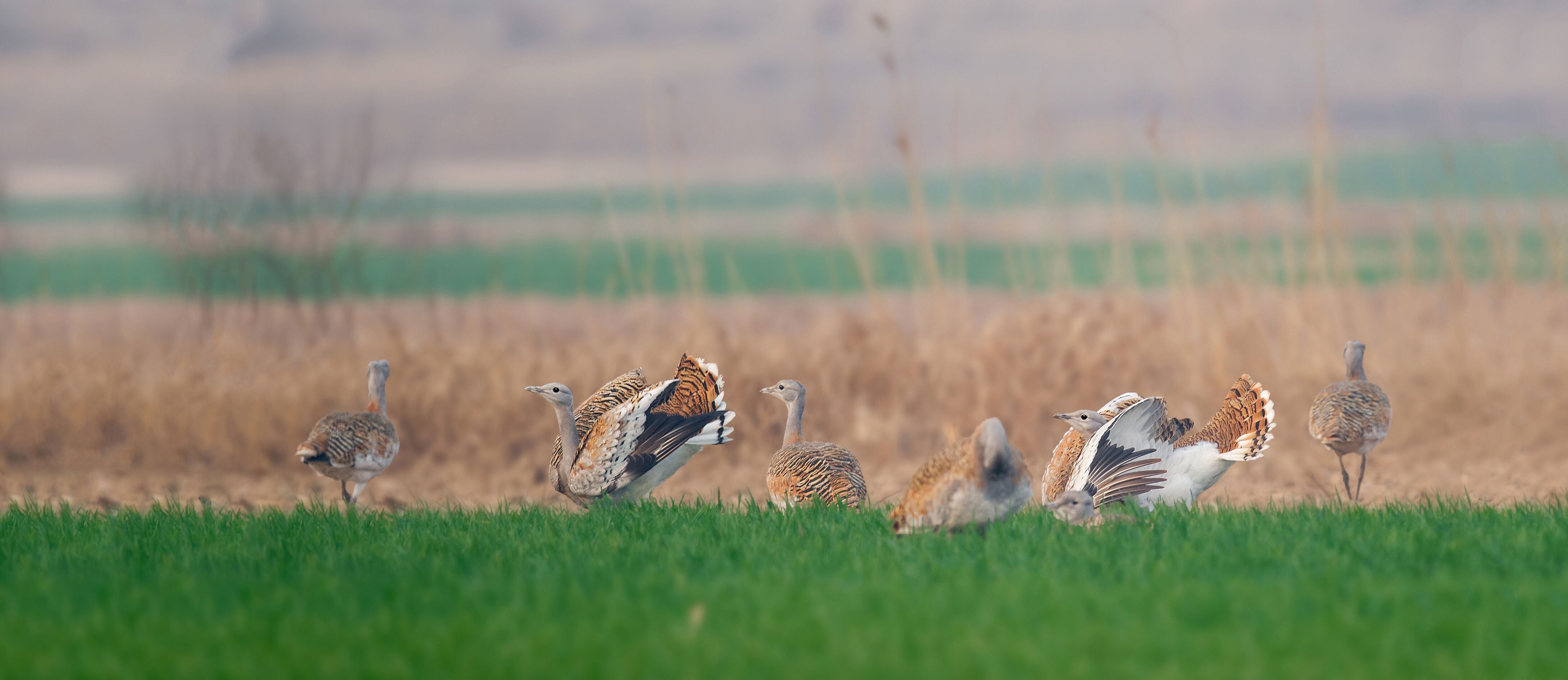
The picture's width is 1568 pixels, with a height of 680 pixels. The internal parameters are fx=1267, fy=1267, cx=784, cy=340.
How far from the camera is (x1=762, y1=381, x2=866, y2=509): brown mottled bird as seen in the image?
7719 millimetres

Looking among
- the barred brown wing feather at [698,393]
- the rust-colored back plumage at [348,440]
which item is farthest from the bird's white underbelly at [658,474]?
the rust-colored back plumage at [348,440]

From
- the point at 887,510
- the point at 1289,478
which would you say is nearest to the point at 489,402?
the point at 887,510

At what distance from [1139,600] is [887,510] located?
8.41ft

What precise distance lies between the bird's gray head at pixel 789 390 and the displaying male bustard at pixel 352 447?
8.59 feet

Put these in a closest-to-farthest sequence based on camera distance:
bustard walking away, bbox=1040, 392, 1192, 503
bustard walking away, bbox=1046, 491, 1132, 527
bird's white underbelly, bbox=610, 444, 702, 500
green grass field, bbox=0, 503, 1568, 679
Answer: green grass field, bbox=0, 503, 1568, 679 → bustard walking away, bbox=1046, 491, 1132, 527 → bustard walking away, bbox=1040, 392, 1192, 503 → bird's white underbelly, bbox=610, 444, 702, 500

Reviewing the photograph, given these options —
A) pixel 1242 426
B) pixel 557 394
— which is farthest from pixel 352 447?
pixel 1242 426

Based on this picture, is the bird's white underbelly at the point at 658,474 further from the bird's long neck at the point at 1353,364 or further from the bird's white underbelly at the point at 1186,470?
the bird's long neck at the point at 1353,364

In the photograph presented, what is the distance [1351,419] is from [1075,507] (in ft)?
9.73

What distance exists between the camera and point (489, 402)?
11.1 m

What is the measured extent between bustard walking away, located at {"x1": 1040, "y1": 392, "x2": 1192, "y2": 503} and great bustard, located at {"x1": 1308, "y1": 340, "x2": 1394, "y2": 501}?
1.20 metres

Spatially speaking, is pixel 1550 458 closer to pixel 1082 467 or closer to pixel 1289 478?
pixel 1289 478

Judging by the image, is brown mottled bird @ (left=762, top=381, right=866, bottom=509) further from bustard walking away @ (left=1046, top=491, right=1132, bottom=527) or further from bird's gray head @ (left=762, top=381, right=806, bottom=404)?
bustard walking away @ (left=1046, top=491, right=1132, bottom=527)

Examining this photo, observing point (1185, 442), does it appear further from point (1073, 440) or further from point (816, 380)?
Answer: point (816, 380)

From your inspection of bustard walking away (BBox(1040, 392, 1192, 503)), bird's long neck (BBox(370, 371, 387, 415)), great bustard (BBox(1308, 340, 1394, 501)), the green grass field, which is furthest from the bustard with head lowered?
great bustard (BBox(1308, 340, 1394, 501))
